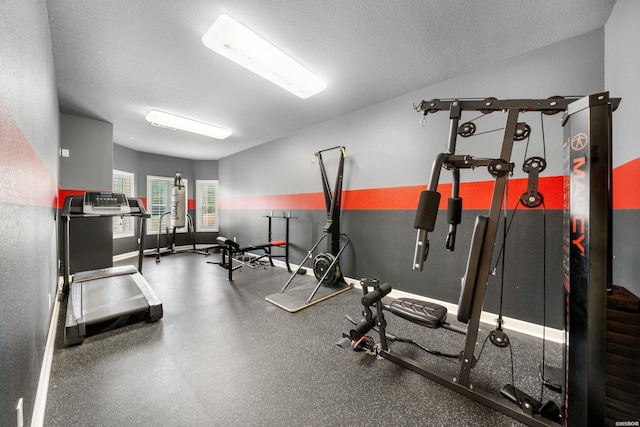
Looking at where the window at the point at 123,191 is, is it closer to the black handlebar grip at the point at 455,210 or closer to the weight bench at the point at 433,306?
the weight bench at the point at 433,306

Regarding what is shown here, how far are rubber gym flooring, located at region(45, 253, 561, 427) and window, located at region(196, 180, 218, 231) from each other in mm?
4898

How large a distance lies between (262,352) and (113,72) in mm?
3391

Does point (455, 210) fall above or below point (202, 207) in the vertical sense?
below

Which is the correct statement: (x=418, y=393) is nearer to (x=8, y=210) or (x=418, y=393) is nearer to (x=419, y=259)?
(x=419, y=259)

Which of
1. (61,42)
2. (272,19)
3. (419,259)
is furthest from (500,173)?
(61,42)

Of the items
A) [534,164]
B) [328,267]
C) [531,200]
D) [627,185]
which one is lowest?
[328,267]

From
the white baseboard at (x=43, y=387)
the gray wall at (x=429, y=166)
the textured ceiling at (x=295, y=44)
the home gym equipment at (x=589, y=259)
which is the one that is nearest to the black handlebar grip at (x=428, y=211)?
the home gym equipment at (x=589, y=259)

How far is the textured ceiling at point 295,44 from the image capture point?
70.6 inches

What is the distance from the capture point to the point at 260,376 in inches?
66.9

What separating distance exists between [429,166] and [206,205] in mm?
6635

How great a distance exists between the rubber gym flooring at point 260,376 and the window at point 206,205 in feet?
16.1

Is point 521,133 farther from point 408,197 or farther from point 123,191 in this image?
point 123,191

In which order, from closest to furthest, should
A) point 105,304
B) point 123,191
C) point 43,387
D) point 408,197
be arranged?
point 43,387 → point 105,304 → point 408,197 → point 123,191

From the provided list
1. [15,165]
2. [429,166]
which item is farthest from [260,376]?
[429,166]
